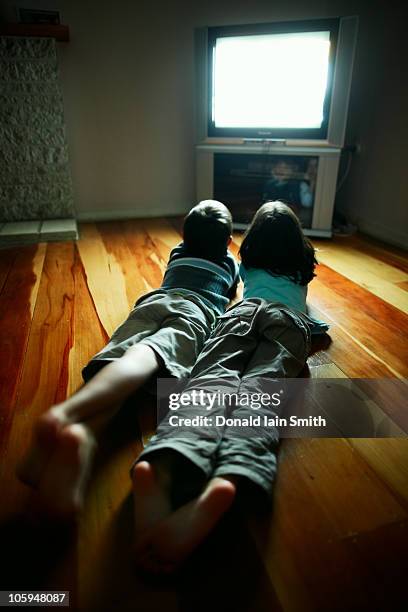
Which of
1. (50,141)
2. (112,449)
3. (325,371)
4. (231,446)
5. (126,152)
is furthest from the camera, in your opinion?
(126,152)

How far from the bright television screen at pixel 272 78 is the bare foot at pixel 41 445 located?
7.44 feet

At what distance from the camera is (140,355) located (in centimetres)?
92

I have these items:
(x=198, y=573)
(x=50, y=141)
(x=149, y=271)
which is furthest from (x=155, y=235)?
(x=198, y=573)

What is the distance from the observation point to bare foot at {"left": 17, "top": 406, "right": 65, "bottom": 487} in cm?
65

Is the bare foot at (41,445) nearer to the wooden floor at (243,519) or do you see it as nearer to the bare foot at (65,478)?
the bare foot at (65,478)

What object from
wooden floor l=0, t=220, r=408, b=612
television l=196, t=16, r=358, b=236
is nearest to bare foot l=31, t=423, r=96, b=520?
wooden floor l=0, t=220, r=408, b=612

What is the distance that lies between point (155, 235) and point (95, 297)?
39.1 inches

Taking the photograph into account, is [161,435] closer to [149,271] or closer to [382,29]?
[149,271]

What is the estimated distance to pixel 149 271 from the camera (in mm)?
1934

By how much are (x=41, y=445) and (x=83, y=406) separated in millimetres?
91

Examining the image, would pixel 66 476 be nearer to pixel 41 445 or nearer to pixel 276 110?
pixel 41 445

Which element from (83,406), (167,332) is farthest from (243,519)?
(167,332)

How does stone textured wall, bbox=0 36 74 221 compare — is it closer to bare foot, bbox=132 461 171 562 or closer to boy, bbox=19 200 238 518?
boy, bbox=19 200 238 518

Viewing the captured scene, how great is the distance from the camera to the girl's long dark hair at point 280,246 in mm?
1245
